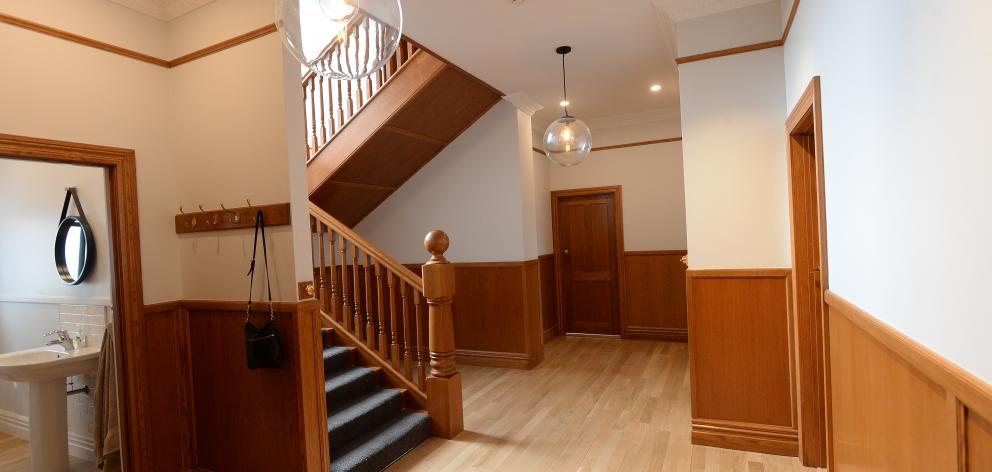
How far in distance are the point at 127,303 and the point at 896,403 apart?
322 cm

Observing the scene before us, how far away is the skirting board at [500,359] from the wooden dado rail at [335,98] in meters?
2.51

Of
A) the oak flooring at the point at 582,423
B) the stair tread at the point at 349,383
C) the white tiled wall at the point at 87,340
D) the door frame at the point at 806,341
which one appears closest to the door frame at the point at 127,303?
the white tiled wall at the point at 87,340

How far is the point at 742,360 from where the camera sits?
2969 mm

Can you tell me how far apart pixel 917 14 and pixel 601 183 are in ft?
16.8

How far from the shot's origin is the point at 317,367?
8.23ft

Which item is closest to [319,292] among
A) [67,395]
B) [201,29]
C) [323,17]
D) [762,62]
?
[67,395]

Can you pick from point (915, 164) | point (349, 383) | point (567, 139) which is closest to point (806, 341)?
point (915, 164)

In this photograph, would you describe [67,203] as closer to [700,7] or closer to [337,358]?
[337,358]

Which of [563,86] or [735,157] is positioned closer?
[735,157]

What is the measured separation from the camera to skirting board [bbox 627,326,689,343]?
579 centimetres

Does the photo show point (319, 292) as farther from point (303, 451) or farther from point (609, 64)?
point (609, 64)

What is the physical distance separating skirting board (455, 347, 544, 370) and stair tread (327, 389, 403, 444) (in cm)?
170

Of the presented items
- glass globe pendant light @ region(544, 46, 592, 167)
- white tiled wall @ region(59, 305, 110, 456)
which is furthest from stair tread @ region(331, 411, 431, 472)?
glass globe pendant light @ region(544, 46, 592, 167)

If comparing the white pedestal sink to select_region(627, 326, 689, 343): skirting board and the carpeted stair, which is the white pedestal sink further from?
select_region(627, 326, 689, 343): skirting board
